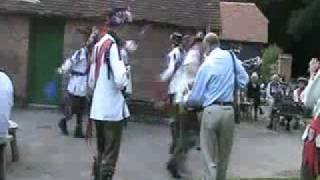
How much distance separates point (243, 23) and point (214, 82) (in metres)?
46.3

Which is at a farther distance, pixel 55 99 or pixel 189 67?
pixel 55 99

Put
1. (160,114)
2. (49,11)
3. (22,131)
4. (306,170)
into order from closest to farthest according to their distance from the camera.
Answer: (306,170)
(22,131)
(160,114)
(49,11)

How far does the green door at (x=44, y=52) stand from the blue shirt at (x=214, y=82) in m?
13.5

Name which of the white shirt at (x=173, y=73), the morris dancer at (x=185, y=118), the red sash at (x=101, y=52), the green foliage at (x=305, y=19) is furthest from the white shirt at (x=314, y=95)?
the green foliage at (x=305, y=19)

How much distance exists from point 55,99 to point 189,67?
11.5m

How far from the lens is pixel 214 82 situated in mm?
9758

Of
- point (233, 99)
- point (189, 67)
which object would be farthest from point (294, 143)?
point (233, 99)

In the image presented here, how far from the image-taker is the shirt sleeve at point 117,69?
9.42 m

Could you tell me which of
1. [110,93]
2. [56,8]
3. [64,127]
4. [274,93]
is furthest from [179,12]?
[110,93]

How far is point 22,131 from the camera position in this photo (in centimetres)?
1652

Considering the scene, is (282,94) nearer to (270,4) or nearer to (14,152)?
(14,152)

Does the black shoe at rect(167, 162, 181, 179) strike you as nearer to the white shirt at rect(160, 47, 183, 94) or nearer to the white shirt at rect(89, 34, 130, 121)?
the white shirt at rect(160, 47, 183, 94)

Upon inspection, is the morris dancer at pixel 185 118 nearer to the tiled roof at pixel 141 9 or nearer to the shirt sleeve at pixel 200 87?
the shirt sleeve at pixel 200 87

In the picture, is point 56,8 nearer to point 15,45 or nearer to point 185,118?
point 15,45
